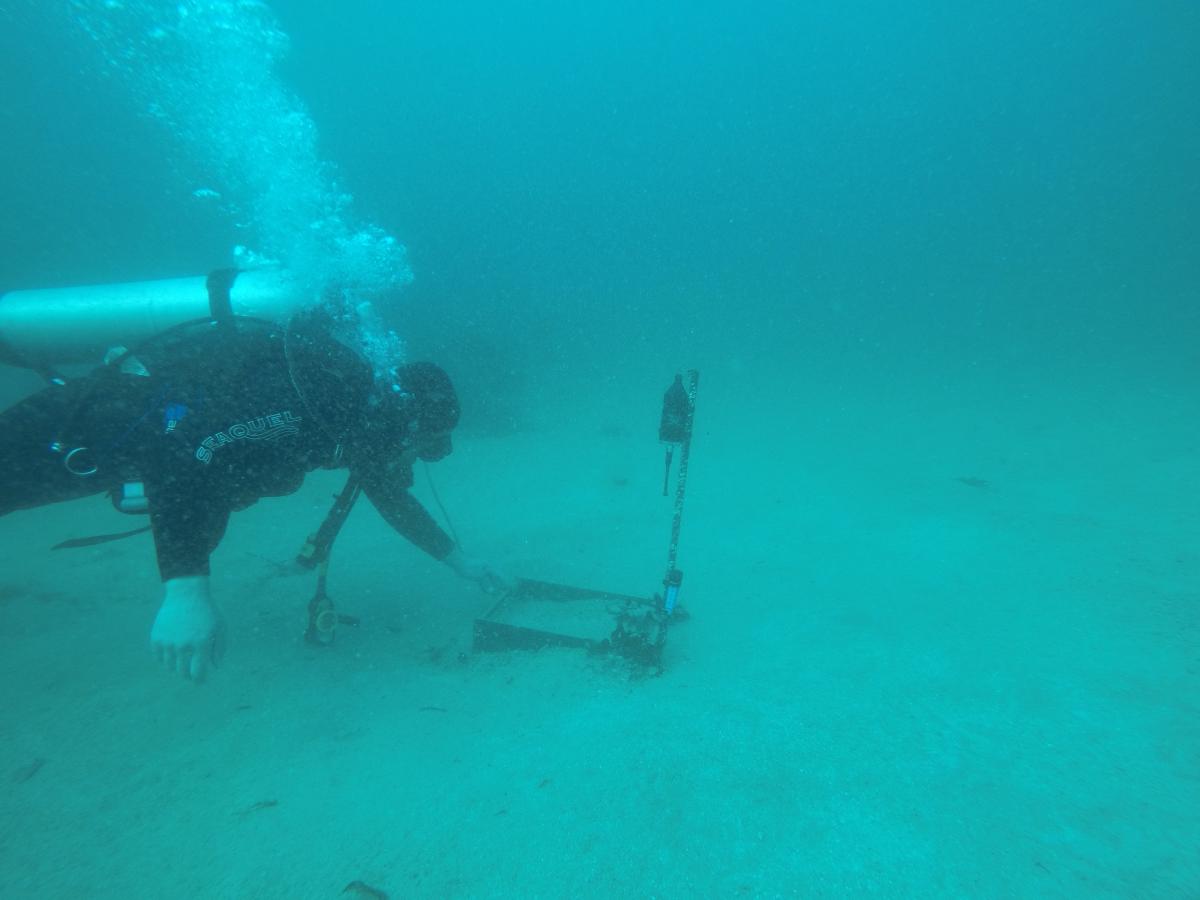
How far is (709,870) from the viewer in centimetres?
207

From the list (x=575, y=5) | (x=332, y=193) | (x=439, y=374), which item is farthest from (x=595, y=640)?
(x=575, y=5)

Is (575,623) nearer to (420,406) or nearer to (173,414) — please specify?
(420,406)

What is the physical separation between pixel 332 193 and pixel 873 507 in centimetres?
830

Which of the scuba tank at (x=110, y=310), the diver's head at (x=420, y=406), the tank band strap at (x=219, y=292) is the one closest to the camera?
the diver's head at (x=420, y=406)

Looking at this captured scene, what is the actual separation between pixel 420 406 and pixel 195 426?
1087 millimetres

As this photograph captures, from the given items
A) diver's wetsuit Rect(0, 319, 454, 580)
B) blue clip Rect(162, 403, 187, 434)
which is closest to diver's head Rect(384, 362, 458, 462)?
diver's wetsuit Rect(0, 319, 454, 580)

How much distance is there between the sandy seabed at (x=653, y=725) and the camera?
2133mm

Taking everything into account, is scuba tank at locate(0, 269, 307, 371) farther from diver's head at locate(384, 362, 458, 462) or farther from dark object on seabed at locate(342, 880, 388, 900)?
dark object on seabed at locate(342, 880, 388, 900)

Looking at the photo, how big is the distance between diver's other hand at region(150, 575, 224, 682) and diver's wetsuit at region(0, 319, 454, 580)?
75 millimetres

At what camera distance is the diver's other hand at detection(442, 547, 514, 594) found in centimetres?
414

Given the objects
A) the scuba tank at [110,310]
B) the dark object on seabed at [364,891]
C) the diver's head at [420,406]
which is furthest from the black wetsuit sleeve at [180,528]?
the scuba tank at [110,310]

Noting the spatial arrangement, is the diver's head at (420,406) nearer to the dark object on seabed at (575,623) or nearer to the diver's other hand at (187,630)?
the diver's other hand at (187,630)

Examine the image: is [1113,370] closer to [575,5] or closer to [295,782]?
[295,782]

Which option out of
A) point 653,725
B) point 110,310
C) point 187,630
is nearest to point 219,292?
point 110,310
